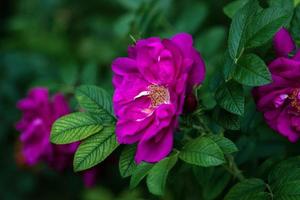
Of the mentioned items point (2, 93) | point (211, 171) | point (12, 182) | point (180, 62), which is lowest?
point (12, 182)

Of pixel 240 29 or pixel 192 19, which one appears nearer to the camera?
pixel 240 29

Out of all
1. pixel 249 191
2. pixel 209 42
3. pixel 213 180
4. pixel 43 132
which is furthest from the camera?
pixel 209 42

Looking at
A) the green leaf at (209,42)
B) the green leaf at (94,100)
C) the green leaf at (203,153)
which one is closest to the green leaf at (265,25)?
the green leaf at (203,153)

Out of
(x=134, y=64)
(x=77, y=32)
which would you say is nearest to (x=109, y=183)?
(x=77, y=32)

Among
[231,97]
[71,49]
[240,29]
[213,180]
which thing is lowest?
[213,180]

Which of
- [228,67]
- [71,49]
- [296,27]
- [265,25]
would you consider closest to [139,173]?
[228,67]

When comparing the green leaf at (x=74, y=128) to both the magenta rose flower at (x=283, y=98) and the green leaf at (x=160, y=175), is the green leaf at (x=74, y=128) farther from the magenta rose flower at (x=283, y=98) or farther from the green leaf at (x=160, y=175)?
the magenta rose flower at (x=283, y=98)

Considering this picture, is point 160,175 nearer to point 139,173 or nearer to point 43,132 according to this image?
point 139,173

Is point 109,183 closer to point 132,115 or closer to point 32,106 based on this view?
point 32,106
